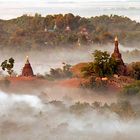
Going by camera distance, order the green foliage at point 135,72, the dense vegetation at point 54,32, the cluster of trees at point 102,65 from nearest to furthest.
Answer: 1. the cluster of trees at point 102,65
2. the green foliage at point 135,72
3. the dense vegetation at point 54,32

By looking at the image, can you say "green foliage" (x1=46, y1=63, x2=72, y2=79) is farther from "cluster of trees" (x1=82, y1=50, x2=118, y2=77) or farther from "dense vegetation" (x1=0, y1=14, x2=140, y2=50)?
"dense vegetation" (x1=0, y1=14, x2=140, y2=50)

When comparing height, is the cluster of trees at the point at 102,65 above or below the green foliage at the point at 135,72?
above

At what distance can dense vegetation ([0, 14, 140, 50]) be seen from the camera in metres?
56.0

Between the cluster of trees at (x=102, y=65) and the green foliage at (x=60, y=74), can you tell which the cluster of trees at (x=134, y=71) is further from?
the green foliage at (x=60, y=74)

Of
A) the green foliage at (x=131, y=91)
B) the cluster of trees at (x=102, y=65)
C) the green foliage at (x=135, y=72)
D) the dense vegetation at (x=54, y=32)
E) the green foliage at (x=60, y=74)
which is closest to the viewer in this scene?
the green foliage at (x=131, y=91)

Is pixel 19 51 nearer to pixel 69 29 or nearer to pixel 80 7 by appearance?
pixel 69 29

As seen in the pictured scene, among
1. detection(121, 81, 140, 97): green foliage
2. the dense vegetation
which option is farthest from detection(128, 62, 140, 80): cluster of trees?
the dense vegetation

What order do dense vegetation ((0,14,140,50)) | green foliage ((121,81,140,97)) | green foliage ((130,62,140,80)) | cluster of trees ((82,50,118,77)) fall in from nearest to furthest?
green foliage ((121,81,140,97))
cluster of trees ((82,50,118,77))
green foliage ((130,62,140,80))
dense vegetation ((0,14,140,50))

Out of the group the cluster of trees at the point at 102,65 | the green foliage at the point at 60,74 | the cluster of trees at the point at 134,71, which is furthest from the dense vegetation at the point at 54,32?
the cluster of trees at the point at 102,65

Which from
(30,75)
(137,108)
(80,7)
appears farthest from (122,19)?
(137,108)

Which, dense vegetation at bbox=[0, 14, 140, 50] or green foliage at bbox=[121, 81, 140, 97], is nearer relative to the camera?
green foliage at bbox=[121, 81, 140, 97]

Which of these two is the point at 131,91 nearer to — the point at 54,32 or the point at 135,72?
the point at 135,72

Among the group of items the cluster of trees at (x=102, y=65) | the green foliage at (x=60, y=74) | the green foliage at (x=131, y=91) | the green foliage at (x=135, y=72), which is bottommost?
the green foliage at (x=60, y=74)

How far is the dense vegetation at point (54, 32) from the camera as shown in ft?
184
